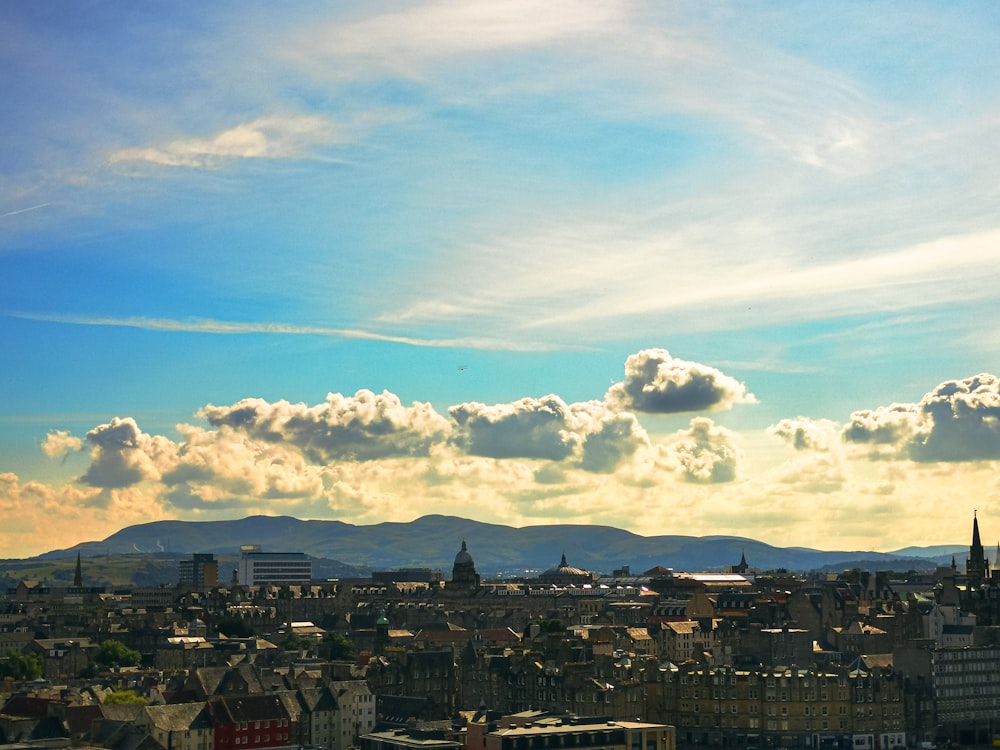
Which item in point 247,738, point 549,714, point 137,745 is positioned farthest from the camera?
point 549,714

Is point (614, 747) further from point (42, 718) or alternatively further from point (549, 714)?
point (42, 718)

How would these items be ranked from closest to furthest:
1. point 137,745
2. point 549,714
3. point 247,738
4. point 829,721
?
point 137,745
point 247,738
point 549,714
point 829,721

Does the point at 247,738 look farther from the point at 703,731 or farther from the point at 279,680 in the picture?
the point at 703,731

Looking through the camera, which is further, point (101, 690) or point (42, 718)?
point (101, 690)

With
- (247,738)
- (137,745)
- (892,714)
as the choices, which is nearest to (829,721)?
(892,714)

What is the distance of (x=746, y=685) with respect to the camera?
19812 centimetres

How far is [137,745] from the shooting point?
155 m

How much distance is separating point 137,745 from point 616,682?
208 ft

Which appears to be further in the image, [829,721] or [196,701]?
[829,721]

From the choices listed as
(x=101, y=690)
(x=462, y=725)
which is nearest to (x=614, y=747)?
(x=462, y=725)

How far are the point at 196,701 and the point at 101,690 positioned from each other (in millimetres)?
15497

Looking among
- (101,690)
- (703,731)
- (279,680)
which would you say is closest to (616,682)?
(703,731)

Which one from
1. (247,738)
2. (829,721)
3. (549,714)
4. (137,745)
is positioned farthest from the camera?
(829,721)

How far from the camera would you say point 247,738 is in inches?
6703
